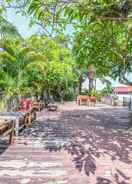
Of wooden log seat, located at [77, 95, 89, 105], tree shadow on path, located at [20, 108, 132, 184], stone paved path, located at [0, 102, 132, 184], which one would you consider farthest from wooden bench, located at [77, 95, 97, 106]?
stone paved path, located at [0, 102, 132, 184]

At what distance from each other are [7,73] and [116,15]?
11066 millimetres

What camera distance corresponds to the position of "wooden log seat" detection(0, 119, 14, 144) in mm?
8113

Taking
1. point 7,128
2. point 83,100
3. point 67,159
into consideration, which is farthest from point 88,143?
point 83,100

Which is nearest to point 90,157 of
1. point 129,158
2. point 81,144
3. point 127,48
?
point 129,158

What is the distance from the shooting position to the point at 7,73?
557 inches

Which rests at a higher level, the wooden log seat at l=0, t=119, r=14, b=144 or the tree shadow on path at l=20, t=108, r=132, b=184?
the wooden log seat at l=0, t=119, r=14, b=144

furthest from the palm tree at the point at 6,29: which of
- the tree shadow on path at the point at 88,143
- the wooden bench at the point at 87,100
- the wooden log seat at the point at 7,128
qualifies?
the wooden bench at the point at 87,100

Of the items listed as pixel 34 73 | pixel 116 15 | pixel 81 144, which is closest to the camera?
pixel 116 15

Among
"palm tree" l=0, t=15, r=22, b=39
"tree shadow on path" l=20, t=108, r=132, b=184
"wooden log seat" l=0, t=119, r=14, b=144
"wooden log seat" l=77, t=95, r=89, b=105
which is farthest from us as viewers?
"wooden log seat" l=77, t=95, r=89, b=105

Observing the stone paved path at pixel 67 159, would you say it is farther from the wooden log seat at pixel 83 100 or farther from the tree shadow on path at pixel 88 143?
the wooden log seat at pixel 83 100

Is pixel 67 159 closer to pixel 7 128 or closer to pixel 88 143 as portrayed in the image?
pixel 88 143

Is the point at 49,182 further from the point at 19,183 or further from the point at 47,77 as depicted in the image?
the point at 47,77

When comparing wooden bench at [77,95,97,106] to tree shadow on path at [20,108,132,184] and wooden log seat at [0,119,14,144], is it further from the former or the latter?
wooden log seat at [0,119,14,144]

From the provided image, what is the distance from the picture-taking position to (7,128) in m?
8.95
